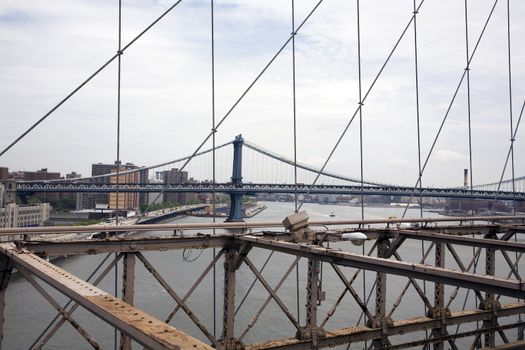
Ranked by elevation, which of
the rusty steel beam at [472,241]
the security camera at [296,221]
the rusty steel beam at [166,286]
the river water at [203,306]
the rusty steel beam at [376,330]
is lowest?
the river water at [203,306]

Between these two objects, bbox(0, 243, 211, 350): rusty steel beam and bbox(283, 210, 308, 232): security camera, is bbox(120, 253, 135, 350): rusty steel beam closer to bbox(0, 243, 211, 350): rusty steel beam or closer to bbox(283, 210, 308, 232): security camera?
bbox(0, 243, 211, 350): rusty steel beam

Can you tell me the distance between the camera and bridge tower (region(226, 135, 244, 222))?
Result: 35750mm

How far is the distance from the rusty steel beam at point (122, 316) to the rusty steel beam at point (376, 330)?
2.36m

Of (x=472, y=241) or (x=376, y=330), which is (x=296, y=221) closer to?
(x=376, y=330)

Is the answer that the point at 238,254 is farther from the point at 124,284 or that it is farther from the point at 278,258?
the point at 278,258

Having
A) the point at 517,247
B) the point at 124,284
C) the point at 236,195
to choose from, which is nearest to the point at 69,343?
the point at 124,284

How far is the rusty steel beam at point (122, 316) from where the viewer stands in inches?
65.4

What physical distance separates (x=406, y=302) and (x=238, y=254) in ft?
42.2

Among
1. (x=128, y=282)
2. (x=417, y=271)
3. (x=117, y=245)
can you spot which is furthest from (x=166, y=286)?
(x=417, y=271)

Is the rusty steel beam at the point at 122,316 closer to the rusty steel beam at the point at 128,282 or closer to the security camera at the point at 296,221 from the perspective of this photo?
→ the rusty steel beam at the point at 128,282

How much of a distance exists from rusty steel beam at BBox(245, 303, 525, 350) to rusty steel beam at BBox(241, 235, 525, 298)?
104 centimetres

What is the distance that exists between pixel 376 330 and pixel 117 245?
293 cm

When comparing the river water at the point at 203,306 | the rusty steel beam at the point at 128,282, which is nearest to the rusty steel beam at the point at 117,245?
the rusty steel beam at the point at 128,282

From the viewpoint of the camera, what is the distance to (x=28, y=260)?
3.21 meters
